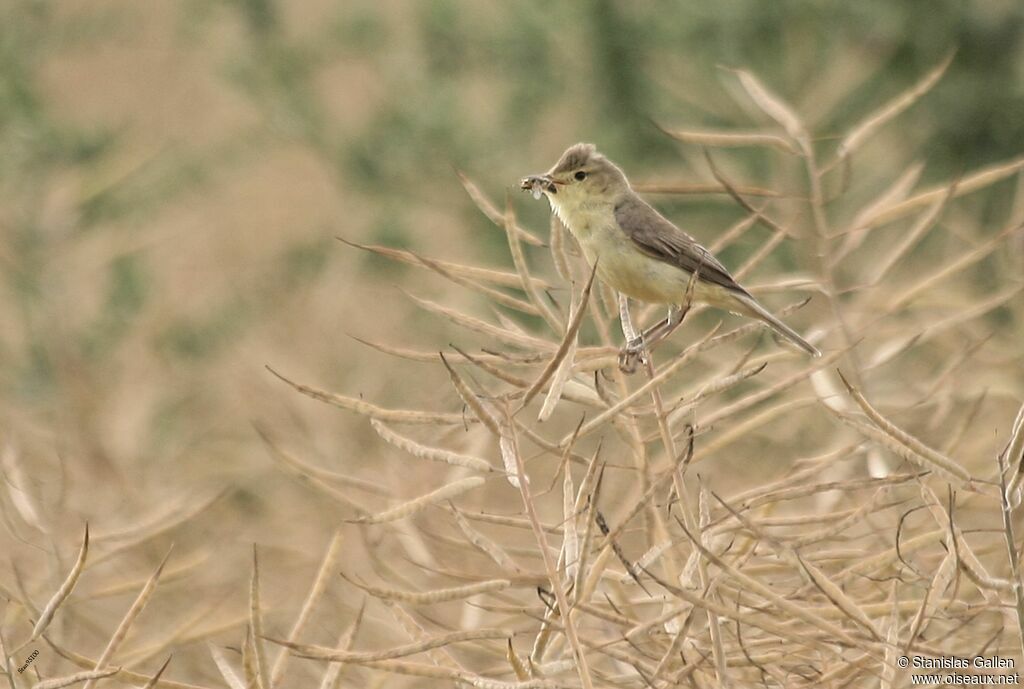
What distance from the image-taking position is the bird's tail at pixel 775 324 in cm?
318

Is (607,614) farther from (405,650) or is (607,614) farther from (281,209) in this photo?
(281,209)

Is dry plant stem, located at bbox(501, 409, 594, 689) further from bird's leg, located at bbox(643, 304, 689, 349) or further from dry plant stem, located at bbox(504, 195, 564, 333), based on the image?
bird's leg, located at bbox(643, 304, 689, 349)

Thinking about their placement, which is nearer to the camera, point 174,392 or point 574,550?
point 574,550

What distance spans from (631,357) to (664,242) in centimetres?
89

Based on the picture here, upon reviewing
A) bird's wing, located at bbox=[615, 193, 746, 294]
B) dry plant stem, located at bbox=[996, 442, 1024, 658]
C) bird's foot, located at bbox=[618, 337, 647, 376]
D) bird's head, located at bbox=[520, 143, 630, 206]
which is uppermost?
bird's head, located at bbox=[520, 143, 630, 206]

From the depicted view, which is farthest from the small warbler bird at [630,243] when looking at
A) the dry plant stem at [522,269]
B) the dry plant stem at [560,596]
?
the dry plant stem at [560,596]

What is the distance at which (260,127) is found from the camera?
11.2m

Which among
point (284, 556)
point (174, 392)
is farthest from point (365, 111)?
point (284, 556)

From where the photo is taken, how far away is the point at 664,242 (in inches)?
137

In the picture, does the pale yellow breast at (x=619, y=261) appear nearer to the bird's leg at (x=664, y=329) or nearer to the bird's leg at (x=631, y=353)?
the bird's leg at (x=664, y=329)

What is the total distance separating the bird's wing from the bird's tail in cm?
4

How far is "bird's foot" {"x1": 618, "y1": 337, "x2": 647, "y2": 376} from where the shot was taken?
2602 millimetres

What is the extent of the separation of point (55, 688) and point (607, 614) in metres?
0.81

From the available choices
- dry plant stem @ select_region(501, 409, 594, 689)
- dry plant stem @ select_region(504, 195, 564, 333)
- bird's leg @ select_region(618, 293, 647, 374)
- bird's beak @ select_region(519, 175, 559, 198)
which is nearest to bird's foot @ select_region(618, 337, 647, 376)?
bird's leg @ select_region(618, 293, 647, 374)
